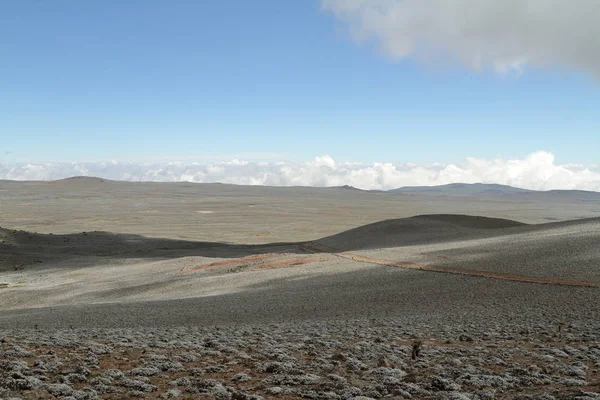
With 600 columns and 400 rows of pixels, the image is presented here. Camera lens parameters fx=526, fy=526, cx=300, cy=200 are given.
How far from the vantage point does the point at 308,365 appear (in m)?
7.83

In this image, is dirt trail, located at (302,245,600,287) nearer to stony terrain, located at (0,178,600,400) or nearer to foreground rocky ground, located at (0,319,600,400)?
stony terrain, located at (0,178,600,400)

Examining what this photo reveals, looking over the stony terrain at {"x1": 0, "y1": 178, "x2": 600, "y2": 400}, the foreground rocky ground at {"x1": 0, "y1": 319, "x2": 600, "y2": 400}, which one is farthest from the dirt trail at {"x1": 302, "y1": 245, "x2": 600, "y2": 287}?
the foreground rocky ground at {"x1": 0, "y1": 319, "x2": 600, "y2": 400}

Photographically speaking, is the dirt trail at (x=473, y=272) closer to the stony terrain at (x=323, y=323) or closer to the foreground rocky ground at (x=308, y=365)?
the stony terrain at (x=323, y=323)

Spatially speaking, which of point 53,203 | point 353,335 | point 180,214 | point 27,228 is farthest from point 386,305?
point 53,203

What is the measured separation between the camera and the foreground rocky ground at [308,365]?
6.33 meters

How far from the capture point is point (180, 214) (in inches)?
3863

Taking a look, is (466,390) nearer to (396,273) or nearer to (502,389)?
(502,389)

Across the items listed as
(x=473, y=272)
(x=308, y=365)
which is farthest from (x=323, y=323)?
(x=473, y=272)

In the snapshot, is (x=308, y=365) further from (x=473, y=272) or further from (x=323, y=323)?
(x=473, y=272)

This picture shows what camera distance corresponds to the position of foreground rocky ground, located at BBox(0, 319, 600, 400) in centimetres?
633

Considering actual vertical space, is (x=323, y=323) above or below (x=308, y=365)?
below

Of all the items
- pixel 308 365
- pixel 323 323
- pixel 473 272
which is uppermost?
pixel 473 272

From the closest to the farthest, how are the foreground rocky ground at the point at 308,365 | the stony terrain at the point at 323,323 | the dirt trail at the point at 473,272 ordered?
the foreground rocky ground at the point at 308,365 < the stony terrain at the point at 323,323 < the dirt trail at the point at 473,272

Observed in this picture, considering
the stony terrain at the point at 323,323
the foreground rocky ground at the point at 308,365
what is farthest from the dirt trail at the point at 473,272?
the foreground rocky ground at the point at 308,365
